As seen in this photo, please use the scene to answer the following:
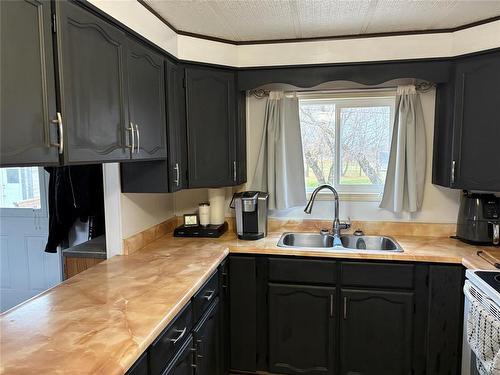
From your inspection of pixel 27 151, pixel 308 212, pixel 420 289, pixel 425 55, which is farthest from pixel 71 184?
pixel 425 55

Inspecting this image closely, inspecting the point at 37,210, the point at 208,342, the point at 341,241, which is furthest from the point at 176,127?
the point at 37,210

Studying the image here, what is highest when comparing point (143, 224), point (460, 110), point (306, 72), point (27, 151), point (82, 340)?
point (306, 72)

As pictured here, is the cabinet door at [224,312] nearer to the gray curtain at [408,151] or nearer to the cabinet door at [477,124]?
the gray curtain at [408,151]

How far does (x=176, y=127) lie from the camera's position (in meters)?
2.23

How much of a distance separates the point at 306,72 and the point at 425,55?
2.54 feet

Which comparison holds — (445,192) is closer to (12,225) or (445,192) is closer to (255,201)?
(255,201)

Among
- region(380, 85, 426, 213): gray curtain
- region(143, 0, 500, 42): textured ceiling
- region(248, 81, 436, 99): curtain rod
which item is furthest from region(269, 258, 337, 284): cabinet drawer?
region(143, 0, 500, 42): textured ceiling

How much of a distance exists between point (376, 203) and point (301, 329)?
1109mm

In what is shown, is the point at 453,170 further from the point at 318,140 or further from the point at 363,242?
the point at 318,140

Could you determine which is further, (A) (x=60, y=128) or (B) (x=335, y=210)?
(B) (x=335, y=210)

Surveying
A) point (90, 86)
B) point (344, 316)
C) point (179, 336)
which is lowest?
point (344, 316)

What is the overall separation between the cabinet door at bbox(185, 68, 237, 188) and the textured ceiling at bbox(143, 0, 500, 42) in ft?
1.01

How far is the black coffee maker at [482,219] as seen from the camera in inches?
89.8

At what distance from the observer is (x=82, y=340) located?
3.87 ft
